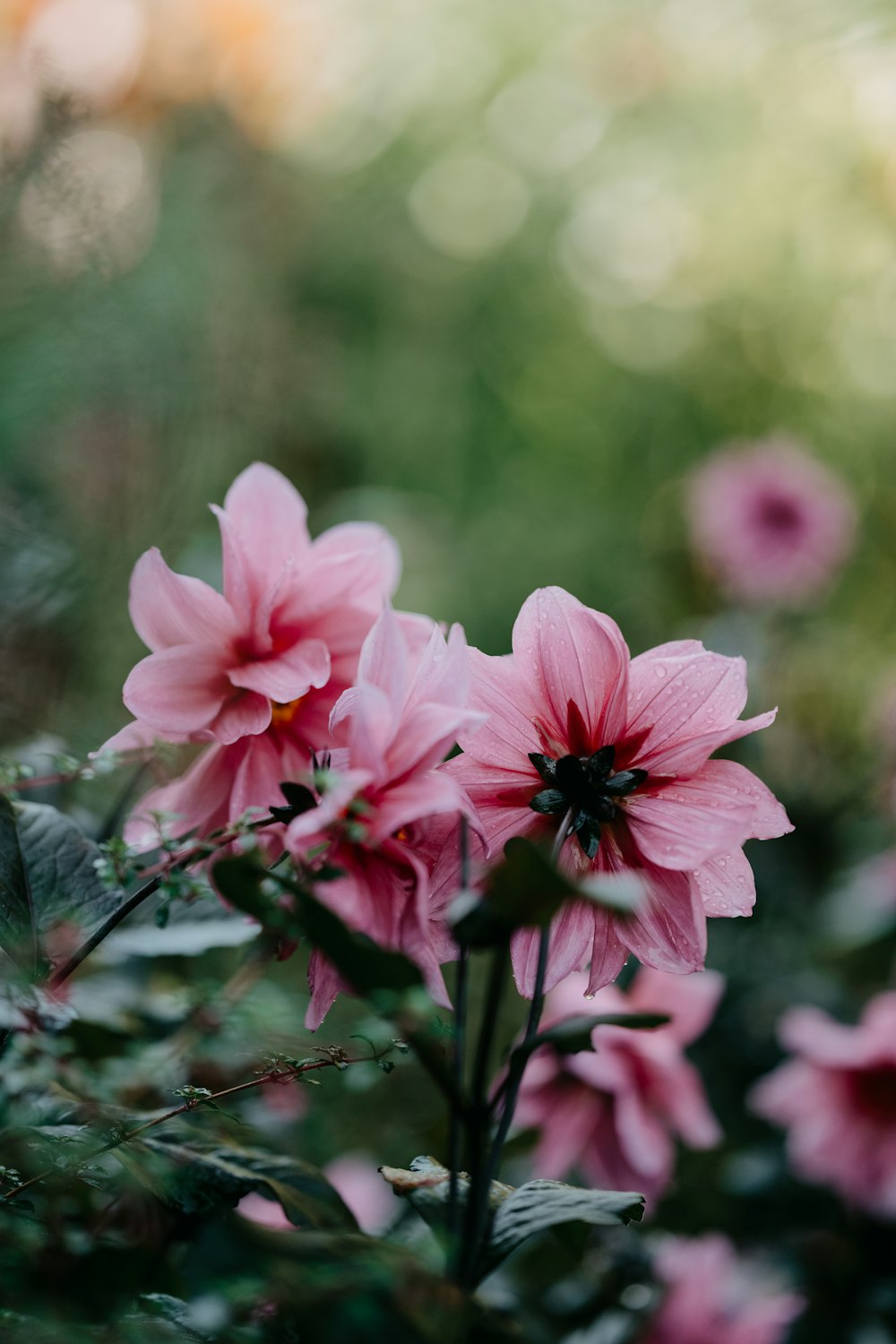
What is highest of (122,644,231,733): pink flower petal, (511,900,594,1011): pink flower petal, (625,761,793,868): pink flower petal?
(122,644,231,733): pink flower petal

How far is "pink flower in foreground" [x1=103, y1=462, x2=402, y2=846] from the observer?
0.37m

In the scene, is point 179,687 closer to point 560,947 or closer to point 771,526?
point 560,947

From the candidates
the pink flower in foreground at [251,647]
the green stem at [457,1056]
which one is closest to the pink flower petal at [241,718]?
the pink flower in foreground at [251,647]

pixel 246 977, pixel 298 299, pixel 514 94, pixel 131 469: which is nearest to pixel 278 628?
pixel 246 977

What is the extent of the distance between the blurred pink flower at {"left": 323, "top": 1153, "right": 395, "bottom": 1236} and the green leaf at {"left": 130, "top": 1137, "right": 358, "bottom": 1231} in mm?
386

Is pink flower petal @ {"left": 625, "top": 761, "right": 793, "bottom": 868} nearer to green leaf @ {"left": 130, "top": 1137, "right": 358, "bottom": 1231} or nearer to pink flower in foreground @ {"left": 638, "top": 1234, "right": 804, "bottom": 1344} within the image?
green leaf @ {"left": 130, "top": 1137, "right": 358, "bottom": 1231}

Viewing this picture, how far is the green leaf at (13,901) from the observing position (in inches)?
11.8

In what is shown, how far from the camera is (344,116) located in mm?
3760

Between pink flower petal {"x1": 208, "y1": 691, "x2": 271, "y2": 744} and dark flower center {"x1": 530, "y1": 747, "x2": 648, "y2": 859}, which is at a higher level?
pink flower petal {"x1": 208, "y1": 691, "x2": 271, "y2": 744}

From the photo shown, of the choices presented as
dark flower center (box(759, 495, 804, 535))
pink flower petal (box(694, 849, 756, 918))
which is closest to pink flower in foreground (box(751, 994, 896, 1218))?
pink flower petal (box(694, 849, 756, 918))

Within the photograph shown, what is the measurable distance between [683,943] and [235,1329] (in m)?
0.17

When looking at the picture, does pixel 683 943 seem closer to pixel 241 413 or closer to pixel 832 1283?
pixel 832 1283

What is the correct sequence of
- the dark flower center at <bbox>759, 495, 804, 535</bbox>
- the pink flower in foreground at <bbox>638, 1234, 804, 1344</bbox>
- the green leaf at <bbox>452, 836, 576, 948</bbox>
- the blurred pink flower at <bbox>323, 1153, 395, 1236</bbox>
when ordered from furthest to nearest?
the dark flower center at <bbox>759, 495, 804, 535</bbox> < the blurred pink flower at <bbox>323, 1153, 395, 1236</bbox> < the pink flower in foreground at <bbox>638, 1234, 804, 1344</bbox> < the green leaf at <bbox>452, 836, 576, 948</bbox>

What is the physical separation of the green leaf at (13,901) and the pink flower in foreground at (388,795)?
0.08 meters
